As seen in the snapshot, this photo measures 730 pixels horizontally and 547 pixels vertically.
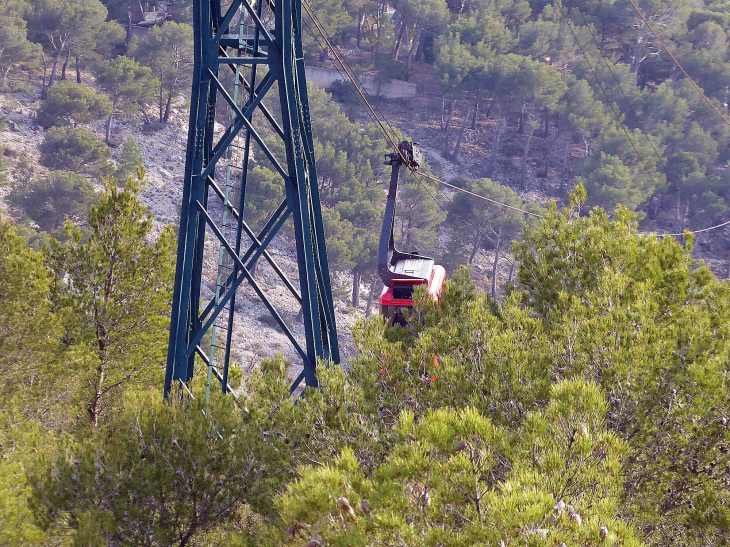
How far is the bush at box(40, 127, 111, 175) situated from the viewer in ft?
94.4

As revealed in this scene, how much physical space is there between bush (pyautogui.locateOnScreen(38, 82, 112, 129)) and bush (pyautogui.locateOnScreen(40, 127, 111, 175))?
2.95 m

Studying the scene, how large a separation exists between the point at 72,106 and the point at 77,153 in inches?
169

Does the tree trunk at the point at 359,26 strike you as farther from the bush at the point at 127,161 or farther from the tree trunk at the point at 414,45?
the bush at the point at 127,161

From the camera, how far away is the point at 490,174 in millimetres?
42188

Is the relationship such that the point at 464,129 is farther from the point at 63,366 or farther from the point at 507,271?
the point at 63,366

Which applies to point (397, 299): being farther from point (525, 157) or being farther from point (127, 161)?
point (525, 157)

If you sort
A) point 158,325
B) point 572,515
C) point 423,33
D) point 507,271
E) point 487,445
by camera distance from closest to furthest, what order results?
point 572,515, point 487,445, point 158,325, point 507,271, point 423,33

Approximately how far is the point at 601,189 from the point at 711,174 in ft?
26.7

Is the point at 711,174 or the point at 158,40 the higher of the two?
the point at 158,40

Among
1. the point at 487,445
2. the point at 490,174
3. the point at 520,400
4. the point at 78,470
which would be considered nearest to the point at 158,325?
the point at 78,470

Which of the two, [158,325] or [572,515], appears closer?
[572,515]

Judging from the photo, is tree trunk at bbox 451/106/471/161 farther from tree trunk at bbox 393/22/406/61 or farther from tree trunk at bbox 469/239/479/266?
tree trunk at bbox 469/239/479/266

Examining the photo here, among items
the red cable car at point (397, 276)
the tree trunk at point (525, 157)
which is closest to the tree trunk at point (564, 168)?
the tree trunk at point (525, 157)

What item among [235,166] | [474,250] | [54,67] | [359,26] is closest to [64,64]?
[54,67]
